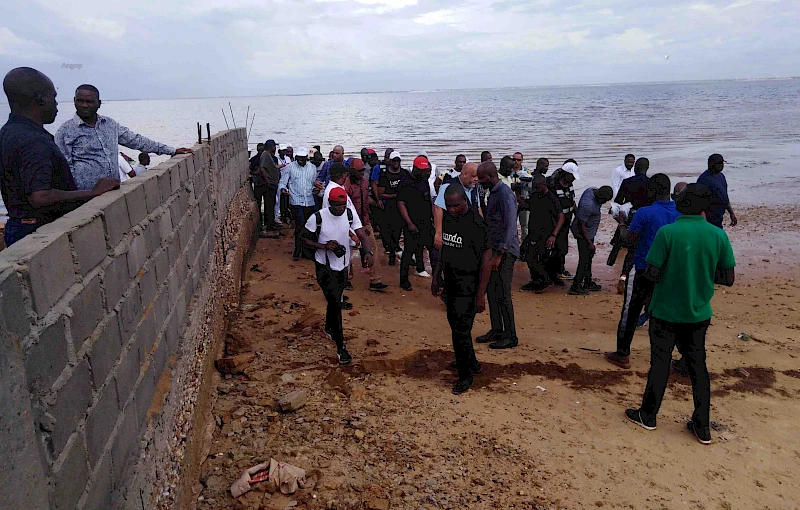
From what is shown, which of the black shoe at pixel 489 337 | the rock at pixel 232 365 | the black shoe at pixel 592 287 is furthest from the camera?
the black shoe at pixel 592 287

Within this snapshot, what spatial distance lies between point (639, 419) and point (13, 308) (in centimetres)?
407

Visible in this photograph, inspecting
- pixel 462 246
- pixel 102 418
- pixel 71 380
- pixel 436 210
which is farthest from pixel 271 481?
pixel 436 210

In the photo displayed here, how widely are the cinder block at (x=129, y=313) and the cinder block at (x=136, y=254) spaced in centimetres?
9

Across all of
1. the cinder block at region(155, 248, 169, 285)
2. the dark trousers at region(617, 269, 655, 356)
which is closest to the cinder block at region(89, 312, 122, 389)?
the cinder block at region(155, 248, 169, 285)

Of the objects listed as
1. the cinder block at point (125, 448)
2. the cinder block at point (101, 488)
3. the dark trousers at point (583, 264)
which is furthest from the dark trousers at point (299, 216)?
the cinder block at point (101, 488)

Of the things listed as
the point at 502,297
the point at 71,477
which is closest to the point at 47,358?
the point at 71,477

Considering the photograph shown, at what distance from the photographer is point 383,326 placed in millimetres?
6590

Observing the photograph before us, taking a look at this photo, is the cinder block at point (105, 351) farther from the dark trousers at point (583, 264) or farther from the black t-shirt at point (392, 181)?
the black t-shirt at point (392, 181)

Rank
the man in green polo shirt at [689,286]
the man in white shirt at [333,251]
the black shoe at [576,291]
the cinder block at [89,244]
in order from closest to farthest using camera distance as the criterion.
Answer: the cinder block at [89,244]
the man in green polo shirt at [689,286]
the man in white shirt at [333,251]
the black shoe at [576,291]

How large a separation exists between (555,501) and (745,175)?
20.8 meters

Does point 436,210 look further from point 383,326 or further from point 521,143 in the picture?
point 521,143

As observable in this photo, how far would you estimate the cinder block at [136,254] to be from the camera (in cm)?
280

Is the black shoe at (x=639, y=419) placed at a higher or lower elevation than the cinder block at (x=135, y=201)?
lower

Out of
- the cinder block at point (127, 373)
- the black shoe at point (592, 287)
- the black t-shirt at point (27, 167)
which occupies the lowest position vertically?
the black shoe at point (592, 287)
